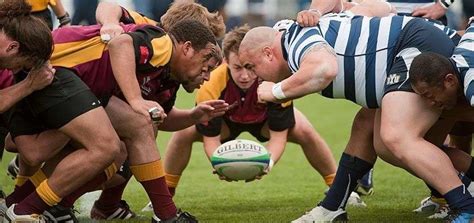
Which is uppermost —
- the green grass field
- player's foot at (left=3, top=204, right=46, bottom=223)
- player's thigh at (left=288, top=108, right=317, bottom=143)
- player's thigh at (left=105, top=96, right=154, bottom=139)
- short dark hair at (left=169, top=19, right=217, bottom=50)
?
short dark hair at (left=169, top=19, right=217, bottom=50)

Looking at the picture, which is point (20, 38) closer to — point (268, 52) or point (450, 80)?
point (268, 52)

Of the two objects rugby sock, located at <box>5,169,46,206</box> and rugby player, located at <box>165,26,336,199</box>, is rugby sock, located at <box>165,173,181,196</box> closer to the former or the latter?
rugby player, located at <box>165,26,336,199</box>

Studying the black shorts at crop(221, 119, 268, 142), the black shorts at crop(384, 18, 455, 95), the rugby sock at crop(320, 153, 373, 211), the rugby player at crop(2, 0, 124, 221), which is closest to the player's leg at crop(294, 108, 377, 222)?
the rugby sock at crop(320, 153, 373, 211)

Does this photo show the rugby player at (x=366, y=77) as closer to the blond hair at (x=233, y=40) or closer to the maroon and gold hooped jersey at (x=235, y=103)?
the blond hair at (x=233, y=40)

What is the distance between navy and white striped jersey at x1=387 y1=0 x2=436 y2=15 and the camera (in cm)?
836

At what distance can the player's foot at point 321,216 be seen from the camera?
6656 mm

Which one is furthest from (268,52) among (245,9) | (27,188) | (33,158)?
(245,9)

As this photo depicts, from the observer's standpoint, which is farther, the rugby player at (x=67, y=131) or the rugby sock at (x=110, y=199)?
the rugby sock at (x=110, y=199)

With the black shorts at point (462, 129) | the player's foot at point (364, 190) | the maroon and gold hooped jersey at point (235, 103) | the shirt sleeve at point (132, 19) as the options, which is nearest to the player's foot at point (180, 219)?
the shirt sleeve at point (132, 19)

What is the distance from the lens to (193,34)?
21.3 feet

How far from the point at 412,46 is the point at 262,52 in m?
0.91

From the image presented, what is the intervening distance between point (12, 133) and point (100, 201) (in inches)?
41.4

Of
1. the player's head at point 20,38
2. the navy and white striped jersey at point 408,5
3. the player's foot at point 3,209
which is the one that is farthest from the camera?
the navy and white striped jersey at point 408,5

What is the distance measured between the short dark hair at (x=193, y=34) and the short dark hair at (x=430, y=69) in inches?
50.8
